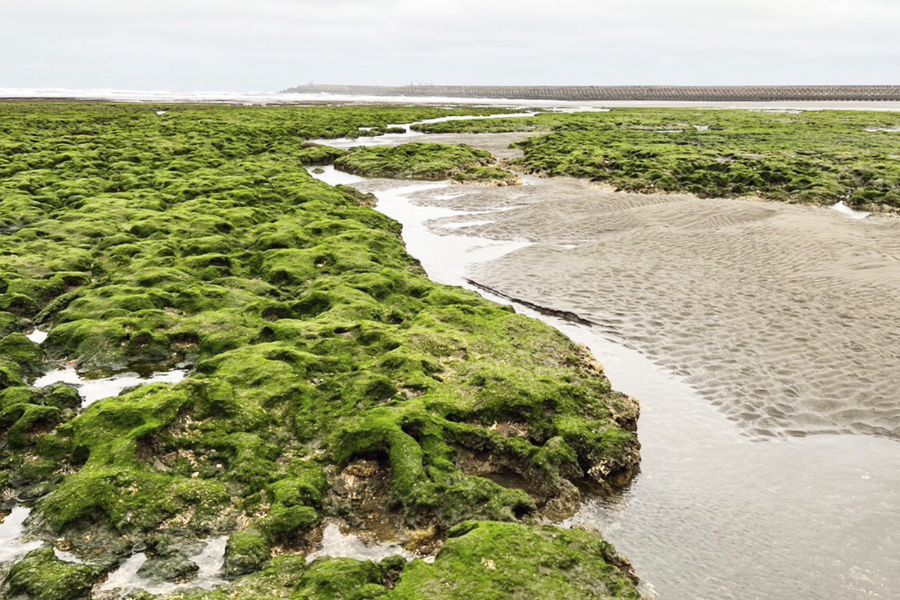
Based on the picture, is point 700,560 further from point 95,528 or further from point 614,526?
point 95,528

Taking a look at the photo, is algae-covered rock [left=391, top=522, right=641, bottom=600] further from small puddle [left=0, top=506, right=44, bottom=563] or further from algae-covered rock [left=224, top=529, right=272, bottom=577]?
small puddle [left=0, top=506, right=44, bottom=563]

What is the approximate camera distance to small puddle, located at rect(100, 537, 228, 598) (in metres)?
6.81

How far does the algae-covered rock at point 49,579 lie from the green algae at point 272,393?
1.99ft

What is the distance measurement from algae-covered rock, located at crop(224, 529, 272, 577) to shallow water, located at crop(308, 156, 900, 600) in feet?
12.5

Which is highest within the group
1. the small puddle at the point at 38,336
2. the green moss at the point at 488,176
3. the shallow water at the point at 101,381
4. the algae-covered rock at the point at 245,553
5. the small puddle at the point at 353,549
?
the green moss at the point at 488,176

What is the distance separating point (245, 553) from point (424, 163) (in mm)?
33472

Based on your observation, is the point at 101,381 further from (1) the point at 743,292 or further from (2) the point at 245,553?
(1) the point at 743,292

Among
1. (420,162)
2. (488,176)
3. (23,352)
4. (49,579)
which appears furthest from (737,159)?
(49,579)

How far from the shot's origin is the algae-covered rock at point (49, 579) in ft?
21.3

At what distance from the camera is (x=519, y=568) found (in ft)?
21.7

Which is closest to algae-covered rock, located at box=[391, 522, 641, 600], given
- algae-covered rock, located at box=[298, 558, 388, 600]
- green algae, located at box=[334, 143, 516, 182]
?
algae-covered rock, located at box=[298, 558, 388, 600]

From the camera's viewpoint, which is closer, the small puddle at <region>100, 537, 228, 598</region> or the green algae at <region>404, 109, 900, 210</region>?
the small puddle at <region>100, 537, 228, 598</region>

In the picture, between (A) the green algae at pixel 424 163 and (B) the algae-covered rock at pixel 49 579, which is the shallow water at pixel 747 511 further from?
(A) the green algae at pixel 424 163

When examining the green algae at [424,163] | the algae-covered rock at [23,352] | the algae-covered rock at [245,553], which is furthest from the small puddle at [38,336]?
the green algae at [424,163]
